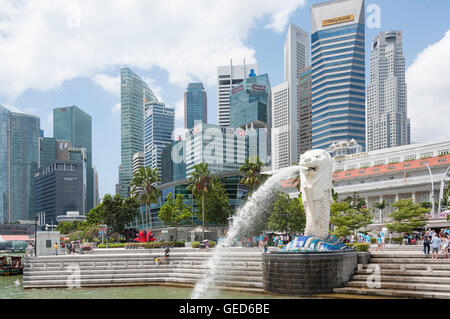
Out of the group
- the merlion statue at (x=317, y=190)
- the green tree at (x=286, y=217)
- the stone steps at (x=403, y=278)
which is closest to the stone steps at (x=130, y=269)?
the merlion statue at (x=317, y=190)

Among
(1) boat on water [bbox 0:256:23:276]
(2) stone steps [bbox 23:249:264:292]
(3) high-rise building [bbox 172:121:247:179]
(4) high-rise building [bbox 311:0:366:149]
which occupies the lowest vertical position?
(1) boat on water [bbox 0:256:23:276]

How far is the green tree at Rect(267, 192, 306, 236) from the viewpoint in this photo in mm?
49562

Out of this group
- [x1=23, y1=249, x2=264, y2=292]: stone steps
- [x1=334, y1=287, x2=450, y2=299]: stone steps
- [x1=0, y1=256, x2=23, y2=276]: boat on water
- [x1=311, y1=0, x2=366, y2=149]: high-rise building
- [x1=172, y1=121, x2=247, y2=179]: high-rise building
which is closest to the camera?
[x1=334, y1=287, x2=450, y2=299]: stone steps

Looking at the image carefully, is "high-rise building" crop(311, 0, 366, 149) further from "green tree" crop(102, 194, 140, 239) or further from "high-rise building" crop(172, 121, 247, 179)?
"green tree" crop(102, 194, 140, 239)

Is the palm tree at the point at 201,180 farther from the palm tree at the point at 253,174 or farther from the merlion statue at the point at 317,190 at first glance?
the merlion statue at the point at 317,190

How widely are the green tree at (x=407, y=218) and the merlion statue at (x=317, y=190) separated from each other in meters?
24.9

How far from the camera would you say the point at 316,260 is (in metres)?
21.9

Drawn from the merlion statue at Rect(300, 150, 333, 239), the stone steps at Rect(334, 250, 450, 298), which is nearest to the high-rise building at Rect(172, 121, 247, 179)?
the merlion statue at Rect(300, 150, 333, 239)

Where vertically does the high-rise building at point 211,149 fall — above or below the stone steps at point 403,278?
above

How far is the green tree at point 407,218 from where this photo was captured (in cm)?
4606

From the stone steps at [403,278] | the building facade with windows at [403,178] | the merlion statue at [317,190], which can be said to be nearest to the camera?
the stone steps at [403,278]

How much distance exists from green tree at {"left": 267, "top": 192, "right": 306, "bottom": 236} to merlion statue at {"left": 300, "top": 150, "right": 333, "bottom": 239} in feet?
83.5

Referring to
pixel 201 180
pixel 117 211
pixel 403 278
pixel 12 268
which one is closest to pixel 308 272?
pixel 403 278

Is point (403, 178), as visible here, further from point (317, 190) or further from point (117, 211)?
point (317, 190)
